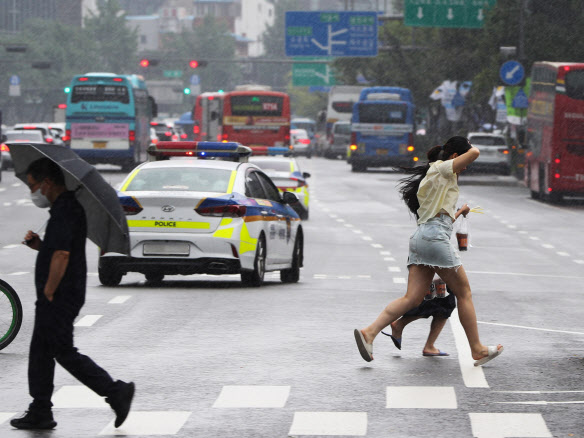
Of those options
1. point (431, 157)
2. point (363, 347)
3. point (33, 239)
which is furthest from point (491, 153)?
point (33, 239)

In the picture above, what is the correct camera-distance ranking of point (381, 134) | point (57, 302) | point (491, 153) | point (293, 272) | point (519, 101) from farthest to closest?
point (381, 134)
point (491, 153)
point (519, 101)
point (293, 272)
point (57, 302)

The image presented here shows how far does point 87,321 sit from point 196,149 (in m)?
5.74

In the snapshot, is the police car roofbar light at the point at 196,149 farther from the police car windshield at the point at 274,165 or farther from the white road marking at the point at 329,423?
the police car windshield at the point at 274,165

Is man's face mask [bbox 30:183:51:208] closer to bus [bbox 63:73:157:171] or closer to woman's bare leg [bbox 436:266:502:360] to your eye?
woman's bare leg [bbox 436:266:502:360]

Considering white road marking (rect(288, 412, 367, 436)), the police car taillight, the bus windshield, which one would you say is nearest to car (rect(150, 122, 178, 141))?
the bus windshield

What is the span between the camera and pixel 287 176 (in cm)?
3078

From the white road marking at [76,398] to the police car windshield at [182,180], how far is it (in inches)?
268

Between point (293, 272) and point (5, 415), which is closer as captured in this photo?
point (5, 415)

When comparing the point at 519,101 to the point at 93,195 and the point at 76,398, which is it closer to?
the point at 76,398

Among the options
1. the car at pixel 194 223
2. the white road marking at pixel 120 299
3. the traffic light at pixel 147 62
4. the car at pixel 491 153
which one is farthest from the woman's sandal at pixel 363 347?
the traffic light at pixel 147 62

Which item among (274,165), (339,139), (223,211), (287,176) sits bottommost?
(339,139)

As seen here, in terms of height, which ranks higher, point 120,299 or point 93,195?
point 93,195

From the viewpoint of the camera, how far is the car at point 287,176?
30.6 m

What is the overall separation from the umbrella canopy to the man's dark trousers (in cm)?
41
